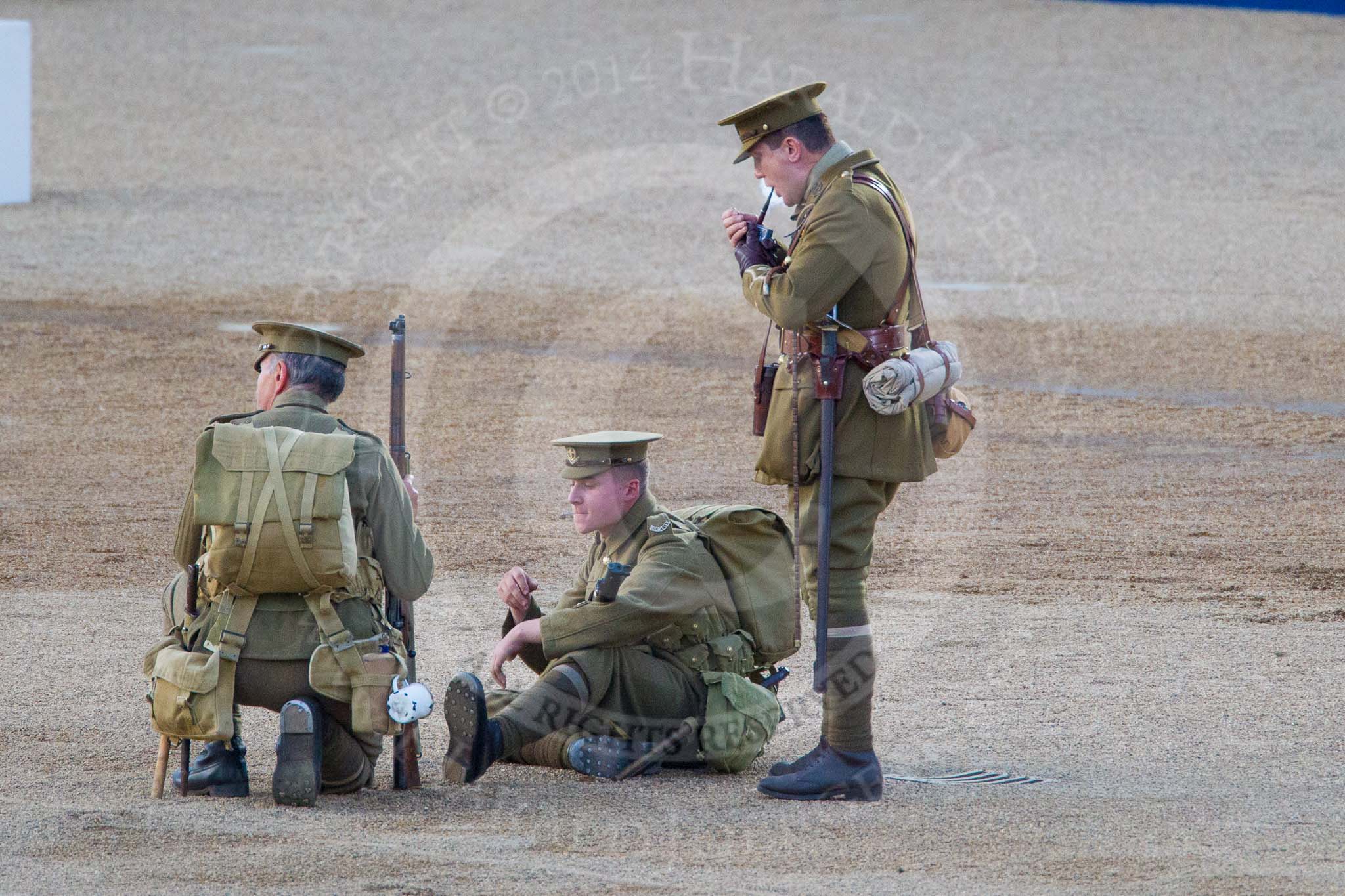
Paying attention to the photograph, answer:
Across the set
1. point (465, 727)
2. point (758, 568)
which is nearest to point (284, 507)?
point (465, 727)

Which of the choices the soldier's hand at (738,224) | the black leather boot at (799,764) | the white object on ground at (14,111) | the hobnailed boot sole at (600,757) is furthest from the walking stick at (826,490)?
the white object on ground at (14,111)

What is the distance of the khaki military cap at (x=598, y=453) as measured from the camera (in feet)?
16.9

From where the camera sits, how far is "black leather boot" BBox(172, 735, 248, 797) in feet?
16.0

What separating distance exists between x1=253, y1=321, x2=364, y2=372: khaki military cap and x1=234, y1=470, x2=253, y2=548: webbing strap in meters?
0.36

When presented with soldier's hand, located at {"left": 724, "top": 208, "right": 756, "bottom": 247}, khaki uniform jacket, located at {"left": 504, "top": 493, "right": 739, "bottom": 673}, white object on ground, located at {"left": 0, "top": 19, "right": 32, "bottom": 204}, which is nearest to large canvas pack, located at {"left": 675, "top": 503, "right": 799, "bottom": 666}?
khaki uniform jacket, located at {"left": 504, "top": 493, "right": 739, "bottom": 673}

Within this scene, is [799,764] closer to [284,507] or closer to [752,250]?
[752,250]

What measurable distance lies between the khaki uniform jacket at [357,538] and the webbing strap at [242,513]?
19 centimetres

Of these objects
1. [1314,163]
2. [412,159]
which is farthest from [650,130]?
[1314,163]

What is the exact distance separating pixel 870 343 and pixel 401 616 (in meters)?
1.52

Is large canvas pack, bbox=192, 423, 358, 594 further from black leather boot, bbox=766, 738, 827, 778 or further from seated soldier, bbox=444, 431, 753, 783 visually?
black leather boot, bbox=766, 738, 827, 778

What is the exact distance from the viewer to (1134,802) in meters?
4.86

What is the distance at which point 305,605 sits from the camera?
189 inches

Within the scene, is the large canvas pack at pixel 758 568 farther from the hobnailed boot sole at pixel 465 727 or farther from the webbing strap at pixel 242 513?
the webbing strap at pixel 242 513

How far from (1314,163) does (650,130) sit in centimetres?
781
